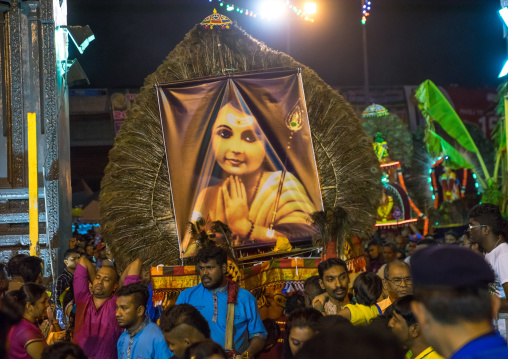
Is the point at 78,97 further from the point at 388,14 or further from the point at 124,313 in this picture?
the point at 124,313

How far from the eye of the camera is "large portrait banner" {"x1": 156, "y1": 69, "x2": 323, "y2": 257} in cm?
841

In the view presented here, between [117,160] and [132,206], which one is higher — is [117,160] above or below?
above

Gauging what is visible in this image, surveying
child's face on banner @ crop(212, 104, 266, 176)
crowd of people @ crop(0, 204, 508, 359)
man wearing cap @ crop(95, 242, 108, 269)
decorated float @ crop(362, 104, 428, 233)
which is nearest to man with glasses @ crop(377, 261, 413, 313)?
crowd of people @ crop(0, 204, 508, 359)

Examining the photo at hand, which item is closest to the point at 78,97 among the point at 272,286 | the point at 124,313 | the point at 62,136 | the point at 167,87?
the point at 62,136

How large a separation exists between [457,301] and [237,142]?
6.37m

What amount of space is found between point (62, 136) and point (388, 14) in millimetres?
21582

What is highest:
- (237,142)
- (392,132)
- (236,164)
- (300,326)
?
(392,132)

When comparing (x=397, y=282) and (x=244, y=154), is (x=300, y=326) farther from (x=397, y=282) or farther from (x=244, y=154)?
(x=244, y=154)

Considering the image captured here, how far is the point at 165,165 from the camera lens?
8562 mm

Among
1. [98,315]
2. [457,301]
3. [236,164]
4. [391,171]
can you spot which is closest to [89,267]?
[98,315]

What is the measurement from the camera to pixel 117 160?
27.3 feet

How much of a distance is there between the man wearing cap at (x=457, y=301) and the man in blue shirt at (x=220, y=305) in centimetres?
300

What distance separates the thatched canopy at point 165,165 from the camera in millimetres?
8195

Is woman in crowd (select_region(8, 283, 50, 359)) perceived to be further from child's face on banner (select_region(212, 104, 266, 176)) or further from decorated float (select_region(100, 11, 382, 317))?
child's face on banner (select_region(212, 104, 266, 176))
